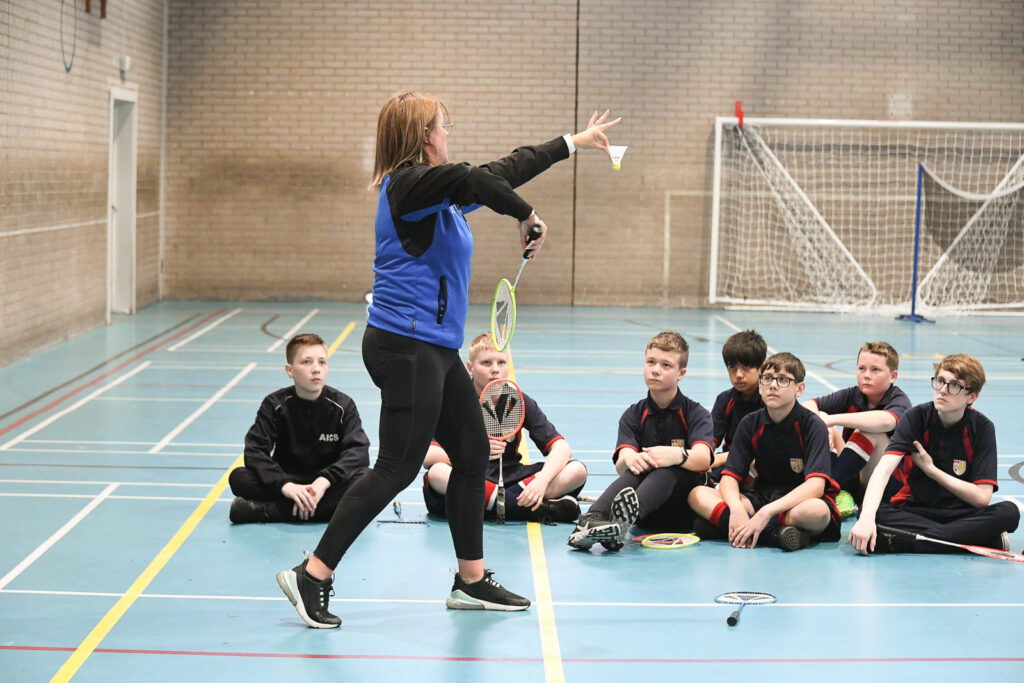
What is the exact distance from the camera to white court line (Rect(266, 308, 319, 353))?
13.3 meters

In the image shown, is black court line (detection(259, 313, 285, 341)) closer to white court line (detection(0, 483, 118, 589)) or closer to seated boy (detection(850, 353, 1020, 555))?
white court line (detection(0, 483, 118, 589))

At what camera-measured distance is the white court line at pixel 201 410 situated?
8302mm

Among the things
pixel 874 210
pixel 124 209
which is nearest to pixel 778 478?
pixel 124 209

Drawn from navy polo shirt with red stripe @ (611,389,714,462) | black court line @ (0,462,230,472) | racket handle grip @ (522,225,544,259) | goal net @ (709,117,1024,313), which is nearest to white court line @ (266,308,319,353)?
black court line @ (0,462,230,472)

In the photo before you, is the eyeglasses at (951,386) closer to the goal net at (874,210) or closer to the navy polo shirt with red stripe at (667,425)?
the navy polo shirt with red stripe at (667,425)

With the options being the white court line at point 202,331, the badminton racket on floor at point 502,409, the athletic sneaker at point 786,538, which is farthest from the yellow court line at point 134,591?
the white court line at point 202,331

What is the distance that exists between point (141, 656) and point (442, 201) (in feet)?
6.64

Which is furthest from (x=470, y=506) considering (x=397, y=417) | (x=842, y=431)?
(x=842, y=431)

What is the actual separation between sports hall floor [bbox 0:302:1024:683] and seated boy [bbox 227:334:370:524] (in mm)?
161

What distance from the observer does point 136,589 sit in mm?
5168

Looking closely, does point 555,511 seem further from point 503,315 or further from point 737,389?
point 503,315

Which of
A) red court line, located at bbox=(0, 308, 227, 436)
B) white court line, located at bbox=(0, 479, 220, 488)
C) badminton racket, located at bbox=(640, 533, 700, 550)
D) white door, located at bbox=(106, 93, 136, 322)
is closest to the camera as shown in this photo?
badminton racket, located at bbox=(640, 533, 700, 550)

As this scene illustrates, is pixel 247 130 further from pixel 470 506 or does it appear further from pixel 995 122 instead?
pixel 470 506

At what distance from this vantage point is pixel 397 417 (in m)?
4.45
